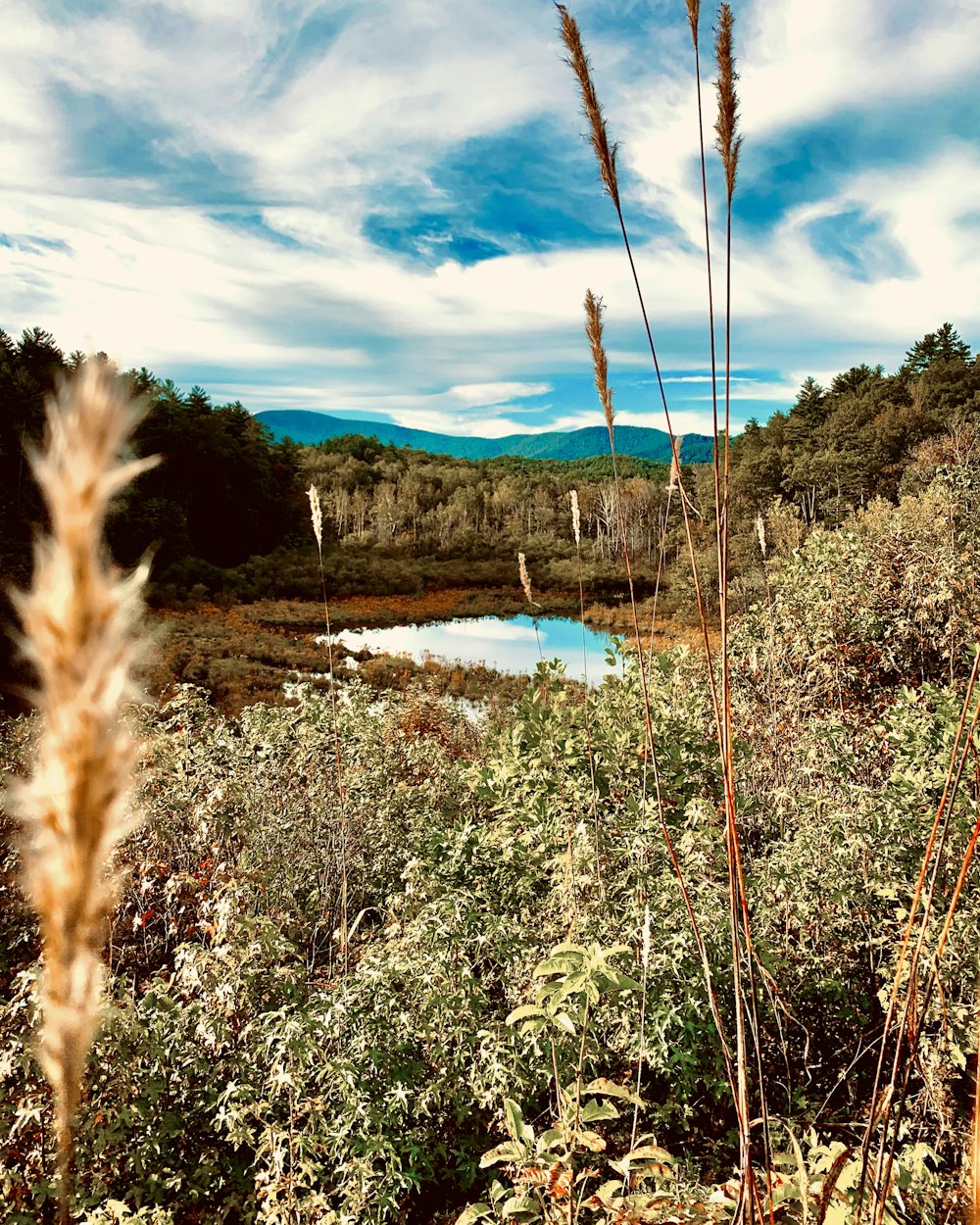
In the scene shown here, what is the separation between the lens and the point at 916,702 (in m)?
4.16

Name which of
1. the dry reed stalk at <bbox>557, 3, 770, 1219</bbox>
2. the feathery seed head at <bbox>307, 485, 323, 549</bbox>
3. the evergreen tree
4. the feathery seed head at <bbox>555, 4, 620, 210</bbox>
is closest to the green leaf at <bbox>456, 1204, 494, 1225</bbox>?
the dry reed stalk at <bbox>557, 3, 770, 1219</bbox>

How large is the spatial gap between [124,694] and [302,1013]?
2.53 meters

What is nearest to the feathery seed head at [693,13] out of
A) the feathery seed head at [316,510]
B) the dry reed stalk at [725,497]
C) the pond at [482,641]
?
the dry reed stalk at [725,497]

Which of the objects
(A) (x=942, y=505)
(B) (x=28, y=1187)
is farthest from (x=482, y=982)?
(A) (x=942, y=505)

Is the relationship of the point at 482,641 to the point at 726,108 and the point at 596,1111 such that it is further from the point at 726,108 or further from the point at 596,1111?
the point at 726,108

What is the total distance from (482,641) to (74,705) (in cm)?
2514

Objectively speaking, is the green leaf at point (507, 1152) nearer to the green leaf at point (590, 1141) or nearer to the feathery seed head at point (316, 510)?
the green leaf at point (590, 1141)

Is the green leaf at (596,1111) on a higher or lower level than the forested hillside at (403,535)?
lower

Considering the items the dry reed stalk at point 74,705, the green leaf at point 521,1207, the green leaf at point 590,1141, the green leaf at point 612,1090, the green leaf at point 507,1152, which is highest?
the dry reed stalk at point 74,705

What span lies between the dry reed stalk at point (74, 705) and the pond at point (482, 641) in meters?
17.4

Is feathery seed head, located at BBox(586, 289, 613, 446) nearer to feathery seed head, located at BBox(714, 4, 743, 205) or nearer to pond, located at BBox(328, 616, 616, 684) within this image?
feathery seed head, located at BBox(714, 4, 743, 205)

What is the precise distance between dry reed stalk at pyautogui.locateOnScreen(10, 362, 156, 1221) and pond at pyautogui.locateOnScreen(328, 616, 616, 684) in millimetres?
17405

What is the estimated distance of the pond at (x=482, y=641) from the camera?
68.3 ft

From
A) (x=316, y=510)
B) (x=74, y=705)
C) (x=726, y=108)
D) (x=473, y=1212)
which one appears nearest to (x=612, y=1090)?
(x=473, y=1212)
